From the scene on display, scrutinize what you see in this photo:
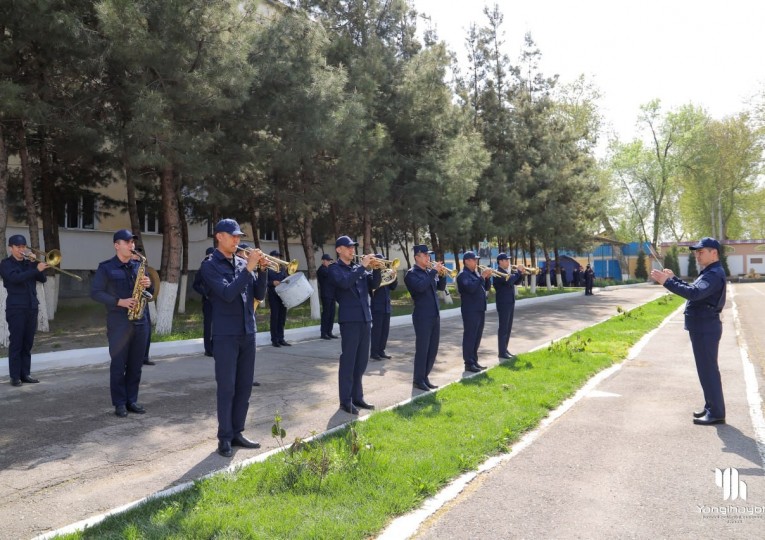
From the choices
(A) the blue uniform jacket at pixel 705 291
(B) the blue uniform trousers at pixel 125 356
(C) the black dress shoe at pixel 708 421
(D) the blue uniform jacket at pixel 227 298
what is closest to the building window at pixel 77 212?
(B) the blue uniform trousers at pixel 125 356

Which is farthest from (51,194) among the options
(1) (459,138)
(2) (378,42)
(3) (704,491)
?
(3) (704,491)

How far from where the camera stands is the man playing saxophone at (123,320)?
655 centimetres

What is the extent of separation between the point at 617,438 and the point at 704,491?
4.81 feet

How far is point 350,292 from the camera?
6871 mm

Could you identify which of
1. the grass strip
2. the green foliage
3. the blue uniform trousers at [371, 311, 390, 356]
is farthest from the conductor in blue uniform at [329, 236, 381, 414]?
the green foliage

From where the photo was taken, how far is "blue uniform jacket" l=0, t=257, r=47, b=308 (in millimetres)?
7977

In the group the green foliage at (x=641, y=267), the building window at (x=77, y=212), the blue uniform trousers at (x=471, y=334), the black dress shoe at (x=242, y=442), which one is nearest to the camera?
the black dress shoe at (x=242, y=442)

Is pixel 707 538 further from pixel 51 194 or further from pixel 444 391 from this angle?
pixel 51 194

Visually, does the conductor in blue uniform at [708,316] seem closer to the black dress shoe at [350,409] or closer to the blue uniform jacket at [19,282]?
the black dress shoe at [350,409]

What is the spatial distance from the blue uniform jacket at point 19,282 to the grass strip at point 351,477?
493 cm

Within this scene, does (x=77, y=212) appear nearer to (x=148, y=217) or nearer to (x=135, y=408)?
(x=148, y=217)

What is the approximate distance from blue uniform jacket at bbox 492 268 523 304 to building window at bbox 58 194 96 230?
1403cm

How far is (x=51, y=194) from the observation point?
56.1ft

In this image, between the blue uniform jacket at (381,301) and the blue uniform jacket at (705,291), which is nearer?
the blue uniform jacket at (705,291)
